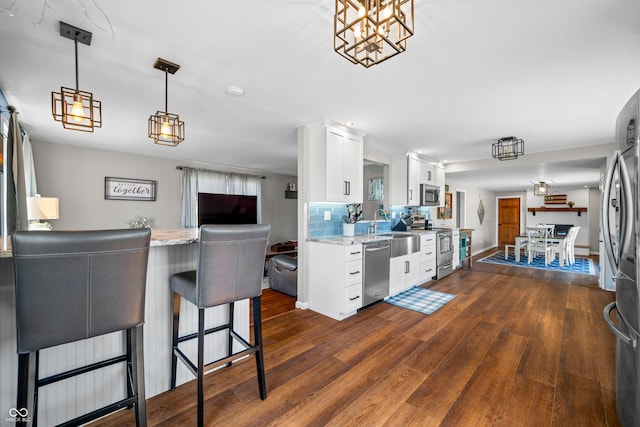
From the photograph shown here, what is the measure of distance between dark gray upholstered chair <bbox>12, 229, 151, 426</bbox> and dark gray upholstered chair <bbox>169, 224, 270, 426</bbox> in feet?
0.94

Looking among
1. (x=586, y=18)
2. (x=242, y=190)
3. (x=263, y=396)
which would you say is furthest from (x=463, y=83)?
(x=242, y=190)

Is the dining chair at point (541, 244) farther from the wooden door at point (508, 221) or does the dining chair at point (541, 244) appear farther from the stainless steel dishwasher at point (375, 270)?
the stainless steel dishwasher at point (375, 270)

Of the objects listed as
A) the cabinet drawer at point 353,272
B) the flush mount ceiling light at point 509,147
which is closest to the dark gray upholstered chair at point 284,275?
the cabinet drawer at point 353,272

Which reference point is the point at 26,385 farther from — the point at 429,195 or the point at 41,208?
the point at 429,195

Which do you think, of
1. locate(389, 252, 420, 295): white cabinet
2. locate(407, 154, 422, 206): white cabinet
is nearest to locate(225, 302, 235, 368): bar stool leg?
locate(389, 252, 420, 295): white cabinet

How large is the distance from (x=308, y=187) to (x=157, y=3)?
89.4 inches

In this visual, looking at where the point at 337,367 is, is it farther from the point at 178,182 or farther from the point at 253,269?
the point at 178,182

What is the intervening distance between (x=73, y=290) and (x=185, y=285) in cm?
59

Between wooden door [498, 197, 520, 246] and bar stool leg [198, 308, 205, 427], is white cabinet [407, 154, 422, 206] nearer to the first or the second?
bar stool leg [198, 308, 205, 427]

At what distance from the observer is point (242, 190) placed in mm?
6695

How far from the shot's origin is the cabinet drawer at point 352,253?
10.2ft

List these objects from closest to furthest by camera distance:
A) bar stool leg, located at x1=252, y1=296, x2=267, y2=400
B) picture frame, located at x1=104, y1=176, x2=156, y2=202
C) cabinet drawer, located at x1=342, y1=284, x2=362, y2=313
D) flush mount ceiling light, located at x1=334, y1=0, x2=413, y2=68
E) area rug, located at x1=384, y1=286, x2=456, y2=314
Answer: flush mount ceiling light, located at x1=334, y1=0, x2=413, y2=68 < bar stool leg, located at x1=252, y1=296, x2=267, y2=400 < cabinet drawer, located at x1=342, y1=284, x2=362, y2=313 < area rug, located at x1=384, y1=286, x2=456, y2=314 < picture frame, located at x1=104, y1=176, x2=156, y2=202


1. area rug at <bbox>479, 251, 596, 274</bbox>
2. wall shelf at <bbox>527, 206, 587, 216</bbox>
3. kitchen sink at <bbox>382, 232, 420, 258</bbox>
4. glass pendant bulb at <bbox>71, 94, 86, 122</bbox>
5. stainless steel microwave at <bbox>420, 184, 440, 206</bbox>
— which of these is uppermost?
glass pendant bulb at <bbox>71, 94, 86, 122</bbox>

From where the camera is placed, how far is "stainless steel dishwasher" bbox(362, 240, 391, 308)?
11.1 feet
